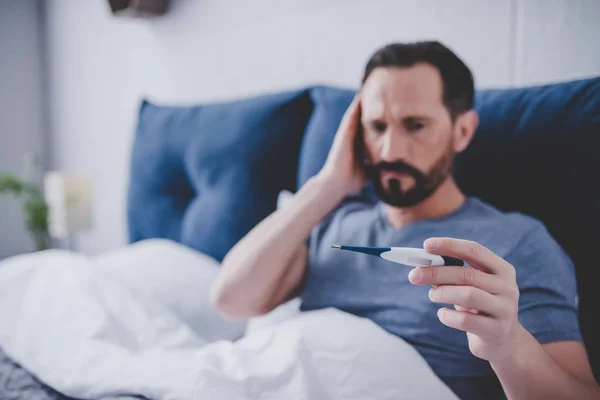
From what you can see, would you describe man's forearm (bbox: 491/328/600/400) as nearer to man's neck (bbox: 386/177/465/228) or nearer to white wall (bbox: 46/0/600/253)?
man's neck (bbox: 386/177/465/228)

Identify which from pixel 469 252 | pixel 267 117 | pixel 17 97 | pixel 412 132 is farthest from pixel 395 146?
pixel 17 97

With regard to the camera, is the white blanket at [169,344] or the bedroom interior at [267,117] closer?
the white blanket at [169,344]

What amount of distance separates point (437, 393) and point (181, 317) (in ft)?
1.89

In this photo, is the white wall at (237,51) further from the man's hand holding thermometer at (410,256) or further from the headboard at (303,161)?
the man's hand holding thermometer at (410,256)

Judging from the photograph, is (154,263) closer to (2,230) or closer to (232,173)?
(232,173)

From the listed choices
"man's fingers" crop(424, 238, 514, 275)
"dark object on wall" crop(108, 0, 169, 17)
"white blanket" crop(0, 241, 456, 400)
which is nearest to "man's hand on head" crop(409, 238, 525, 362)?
"man's fingers" crop(424, 238, 514, 275)

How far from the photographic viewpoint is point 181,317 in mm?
1040

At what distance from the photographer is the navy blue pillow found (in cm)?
76

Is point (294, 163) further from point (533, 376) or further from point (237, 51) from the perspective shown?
point (533, 376)

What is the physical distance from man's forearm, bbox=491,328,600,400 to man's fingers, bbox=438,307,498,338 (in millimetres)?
75

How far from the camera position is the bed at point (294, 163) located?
0.77m

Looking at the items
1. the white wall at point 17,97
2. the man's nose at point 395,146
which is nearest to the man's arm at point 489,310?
the man's nose at point 395,146

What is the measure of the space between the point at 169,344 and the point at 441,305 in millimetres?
461

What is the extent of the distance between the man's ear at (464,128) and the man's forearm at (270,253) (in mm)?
229
